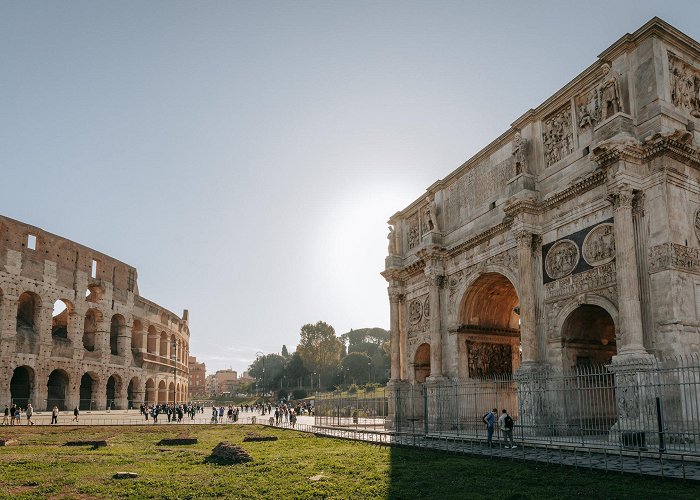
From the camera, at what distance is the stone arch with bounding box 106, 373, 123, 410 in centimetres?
5016

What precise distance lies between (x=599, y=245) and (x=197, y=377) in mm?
137684

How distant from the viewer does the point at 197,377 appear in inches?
5655

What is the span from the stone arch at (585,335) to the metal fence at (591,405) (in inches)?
17.2

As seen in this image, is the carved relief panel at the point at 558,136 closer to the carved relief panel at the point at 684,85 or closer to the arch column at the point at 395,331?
the carved relief panel at the point at 684,85

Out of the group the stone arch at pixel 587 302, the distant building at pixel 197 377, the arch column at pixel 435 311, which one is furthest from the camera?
the distant building at pixel 197 377

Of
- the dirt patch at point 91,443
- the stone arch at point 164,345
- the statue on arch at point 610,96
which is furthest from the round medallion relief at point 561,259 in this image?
the stone arch at point 164,345

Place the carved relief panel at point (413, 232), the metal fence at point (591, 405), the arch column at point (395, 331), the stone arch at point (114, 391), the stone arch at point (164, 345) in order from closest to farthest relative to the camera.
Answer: the metal fence at point (591, 405) → the arch column at point (395, 331) → the carved relief panel at point (413, 232) → the stone arch at point (114, 391) → the stone arch at point (164, 345)

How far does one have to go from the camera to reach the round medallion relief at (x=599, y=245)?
653 inches

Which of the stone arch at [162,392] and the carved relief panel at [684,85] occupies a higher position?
the carved relief panel at [684,85]

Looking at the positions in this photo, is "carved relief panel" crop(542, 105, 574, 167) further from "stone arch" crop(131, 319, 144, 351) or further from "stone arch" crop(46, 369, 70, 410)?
"stone arch" crop(131, 319, 144, 351)

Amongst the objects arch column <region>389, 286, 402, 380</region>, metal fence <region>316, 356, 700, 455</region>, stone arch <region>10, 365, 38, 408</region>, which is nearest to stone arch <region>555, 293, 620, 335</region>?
metal fence <region>316, 356, 700, 455</region>

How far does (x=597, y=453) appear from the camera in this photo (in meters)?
13.7

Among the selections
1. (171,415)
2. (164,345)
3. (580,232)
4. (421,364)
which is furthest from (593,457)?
(164,345)

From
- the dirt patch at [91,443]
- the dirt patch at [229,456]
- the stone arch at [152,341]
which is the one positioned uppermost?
the stone arch at [152,341]
